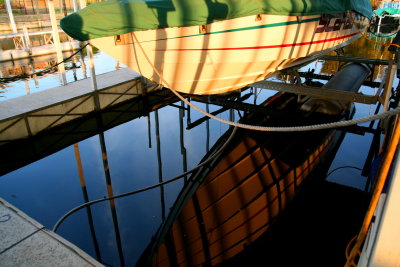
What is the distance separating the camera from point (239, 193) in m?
3.98

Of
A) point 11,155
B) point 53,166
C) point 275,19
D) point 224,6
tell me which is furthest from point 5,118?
point 275,19

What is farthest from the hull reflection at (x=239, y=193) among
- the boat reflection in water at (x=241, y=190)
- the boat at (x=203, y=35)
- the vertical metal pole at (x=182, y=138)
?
the boat at (x=203, y=35)

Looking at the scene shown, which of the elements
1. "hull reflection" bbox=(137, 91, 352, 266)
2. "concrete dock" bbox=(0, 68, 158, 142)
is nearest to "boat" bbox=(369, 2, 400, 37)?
"hull reflection" bbox=(137, 91, 352, 266)

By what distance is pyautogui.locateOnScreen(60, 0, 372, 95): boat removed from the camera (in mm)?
3414

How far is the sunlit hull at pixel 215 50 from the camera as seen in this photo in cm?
390

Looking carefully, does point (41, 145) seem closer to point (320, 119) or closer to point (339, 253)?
point (339, 253)

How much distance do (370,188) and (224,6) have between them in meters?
3.15

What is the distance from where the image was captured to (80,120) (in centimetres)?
606

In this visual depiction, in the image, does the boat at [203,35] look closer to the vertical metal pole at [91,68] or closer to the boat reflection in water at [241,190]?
the boat reflection in water at [241,190]

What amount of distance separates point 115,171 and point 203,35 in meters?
2.45

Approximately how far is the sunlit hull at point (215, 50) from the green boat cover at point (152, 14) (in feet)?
0.80

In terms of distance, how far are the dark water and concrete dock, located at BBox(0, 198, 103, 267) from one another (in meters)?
0.70

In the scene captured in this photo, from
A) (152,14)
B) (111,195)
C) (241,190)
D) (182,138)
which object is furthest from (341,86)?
(111,195)

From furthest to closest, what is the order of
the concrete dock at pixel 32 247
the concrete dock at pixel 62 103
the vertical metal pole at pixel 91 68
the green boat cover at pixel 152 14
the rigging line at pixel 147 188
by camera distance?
the vertical metal pole at pixel 91 68
the concrete dock at pixel 62 103
the rigging line at pixel 147 188
the green boat cover at pixel 152 14
the concrete dock at pixel 32 247
